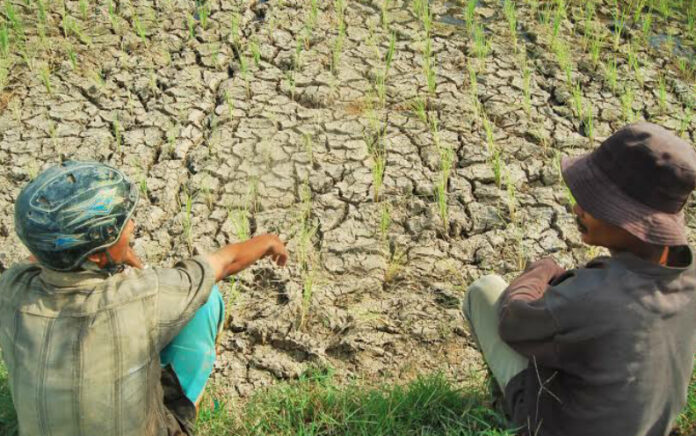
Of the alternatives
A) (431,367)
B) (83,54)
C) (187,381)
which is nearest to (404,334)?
(431,367)

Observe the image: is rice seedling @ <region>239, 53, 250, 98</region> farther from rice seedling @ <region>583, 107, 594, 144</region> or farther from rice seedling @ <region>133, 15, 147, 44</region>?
rice seedling @ <region>583, 107, 594, 144</region>

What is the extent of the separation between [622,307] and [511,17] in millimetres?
2710

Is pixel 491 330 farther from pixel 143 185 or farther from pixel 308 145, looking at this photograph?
pixel 143 185

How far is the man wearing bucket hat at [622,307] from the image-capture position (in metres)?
1.75

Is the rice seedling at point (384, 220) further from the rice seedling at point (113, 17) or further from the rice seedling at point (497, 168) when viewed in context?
the rice seedling at point (113, 17)

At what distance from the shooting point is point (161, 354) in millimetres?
2033

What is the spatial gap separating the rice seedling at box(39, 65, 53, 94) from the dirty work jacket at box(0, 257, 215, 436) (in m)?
2.10

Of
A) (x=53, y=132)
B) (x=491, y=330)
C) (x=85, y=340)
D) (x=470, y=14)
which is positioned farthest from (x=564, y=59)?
(x=85, y=340)

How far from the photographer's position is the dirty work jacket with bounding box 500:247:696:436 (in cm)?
175

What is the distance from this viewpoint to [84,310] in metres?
1.72

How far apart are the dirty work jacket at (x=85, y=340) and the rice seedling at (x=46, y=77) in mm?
2099

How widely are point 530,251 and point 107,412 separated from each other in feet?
6.00

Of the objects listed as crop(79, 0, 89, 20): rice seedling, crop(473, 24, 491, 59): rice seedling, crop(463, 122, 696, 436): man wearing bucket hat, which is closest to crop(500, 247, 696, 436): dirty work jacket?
crop(463, 122, 696, 436): man wearing bucket hat

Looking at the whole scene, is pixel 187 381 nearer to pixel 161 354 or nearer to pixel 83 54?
pixel 161 354
